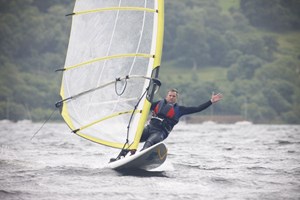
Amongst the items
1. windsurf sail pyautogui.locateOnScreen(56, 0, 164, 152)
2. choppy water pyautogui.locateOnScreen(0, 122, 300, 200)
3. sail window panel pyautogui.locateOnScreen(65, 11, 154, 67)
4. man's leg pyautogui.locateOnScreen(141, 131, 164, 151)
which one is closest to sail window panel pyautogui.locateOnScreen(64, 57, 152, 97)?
windsurf sail pyautogui.locateOnScreen(56, 0, 164, 152)

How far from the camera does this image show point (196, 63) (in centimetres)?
17312

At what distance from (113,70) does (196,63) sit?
A: 15673 centimetres

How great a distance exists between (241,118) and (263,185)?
117 metres

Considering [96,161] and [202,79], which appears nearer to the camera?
[96,161]

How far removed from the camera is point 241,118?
431ft

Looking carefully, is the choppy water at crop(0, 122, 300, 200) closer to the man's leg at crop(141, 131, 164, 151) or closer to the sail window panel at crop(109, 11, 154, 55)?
the man's leg at crop(141, 131, 164, 151)

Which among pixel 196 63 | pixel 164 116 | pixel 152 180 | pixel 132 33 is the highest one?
pixel 196 63

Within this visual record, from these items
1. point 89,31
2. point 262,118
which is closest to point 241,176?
point 89,31

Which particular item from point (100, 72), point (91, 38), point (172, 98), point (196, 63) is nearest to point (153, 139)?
point (172, 98)

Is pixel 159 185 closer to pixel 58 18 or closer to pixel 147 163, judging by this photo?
pixel 147 163

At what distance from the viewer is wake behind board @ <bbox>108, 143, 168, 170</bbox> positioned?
623 inches

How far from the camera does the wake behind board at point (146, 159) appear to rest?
51.9ft

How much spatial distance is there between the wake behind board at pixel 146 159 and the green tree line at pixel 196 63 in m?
106

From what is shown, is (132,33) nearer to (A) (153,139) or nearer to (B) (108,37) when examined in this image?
(B) (108,37)
